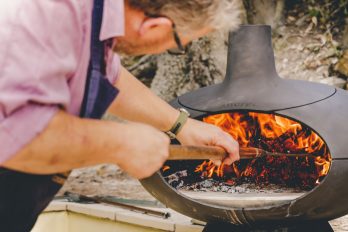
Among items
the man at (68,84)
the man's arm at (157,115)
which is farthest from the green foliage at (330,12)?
the man at (68,84)

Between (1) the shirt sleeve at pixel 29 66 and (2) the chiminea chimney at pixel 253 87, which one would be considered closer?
(1) the shirt sleeve at pixel 29 66

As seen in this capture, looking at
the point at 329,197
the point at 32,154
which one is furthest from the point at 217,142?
the point at 32,154

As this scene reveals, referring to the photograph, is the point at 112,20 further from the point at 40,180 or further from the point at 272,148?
the point at 272,148

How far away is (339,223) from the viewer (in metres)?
3.12

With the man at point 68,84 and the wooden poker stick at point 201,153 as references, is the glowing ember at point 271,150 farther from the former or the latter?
the man at point 68,84

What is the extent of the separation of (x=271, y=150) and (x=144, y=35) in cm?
141

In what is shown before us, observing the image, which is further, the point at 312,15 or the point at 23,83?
the point at 312,15

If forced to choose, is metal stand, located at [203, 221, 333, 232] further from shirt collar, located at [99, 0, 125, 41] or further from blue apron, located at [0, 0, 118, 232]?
shirt collar, located at [99, 0, 125, 41]

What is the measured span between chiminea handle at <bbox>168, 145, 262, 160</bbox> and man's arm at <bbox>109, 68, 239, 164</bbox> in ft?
0.17

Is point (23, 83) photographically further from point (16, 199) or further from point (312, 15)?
point (312, 15)

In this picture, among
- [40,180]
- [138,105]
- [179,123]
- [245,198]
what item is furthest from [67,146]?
[245,198]

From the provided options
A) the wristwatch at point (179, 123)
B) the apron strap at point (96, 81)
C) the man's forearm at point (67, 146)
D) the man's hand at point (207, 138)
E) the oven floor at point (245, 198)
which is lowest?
the oven floor at point (245, 198)

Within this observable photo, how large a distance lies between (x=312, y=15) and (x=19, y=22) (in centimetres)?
412

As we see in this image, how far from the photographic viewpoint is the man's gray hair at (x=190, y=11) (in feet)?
4.76
